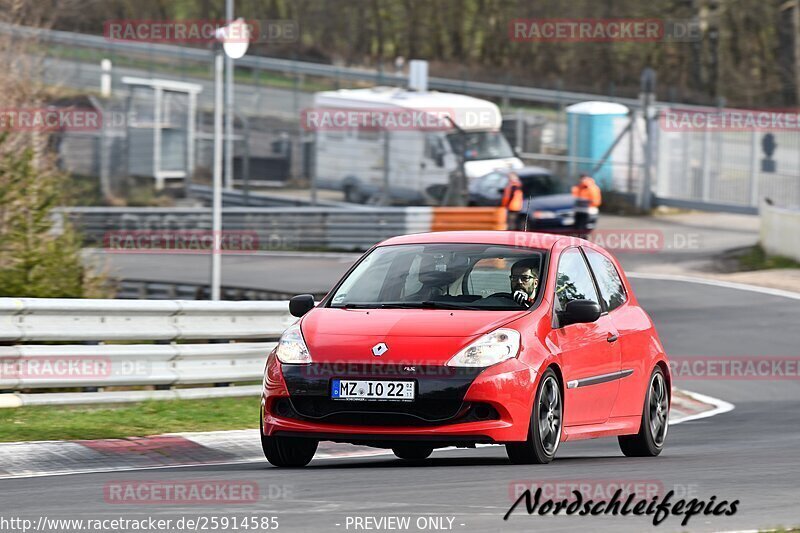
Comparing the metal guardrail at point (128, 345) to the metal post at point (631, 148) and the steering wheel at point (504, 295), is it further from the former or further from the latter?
the metal post at point (631, 148)

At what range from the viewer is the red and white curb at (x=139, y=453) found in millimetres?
9133

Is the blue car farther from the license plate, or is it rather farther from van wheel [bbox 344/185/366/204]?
the license plate

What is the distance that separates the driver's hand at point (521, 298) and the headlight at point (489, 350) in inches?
Answer: 20.6

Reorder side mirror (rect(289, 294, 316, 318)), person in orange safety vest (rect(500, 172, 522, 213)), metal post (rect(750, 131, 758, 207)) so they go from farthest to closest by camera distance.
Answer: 1. metal post (rect(750, 131, 758, 207))
2. person in orange safety vest (rect(500, 172, 522, 213))
3. side mirror (rect(289, 294, 316, 318))

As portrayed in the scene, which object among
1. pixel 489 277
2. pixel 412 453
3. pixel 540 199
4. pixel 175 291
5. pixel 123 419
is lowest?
pixel 175 291

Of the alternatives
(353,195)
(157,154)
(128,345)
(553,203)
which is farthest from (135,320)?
(157,154)

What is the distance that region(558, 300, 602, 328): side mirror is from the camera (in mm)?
9148

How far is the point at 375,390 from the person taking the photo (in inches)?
333

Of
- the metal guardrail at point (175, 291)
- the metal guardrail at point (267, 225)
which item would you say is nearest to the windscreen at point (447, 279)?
the metal guardrail at point (175, 291)

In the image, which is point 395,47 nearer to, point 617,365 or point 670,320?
point 670,320

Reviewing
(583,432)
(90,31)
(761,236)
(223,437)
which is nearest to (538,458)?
(583,432)

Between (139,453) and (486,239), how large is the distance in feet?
8.56

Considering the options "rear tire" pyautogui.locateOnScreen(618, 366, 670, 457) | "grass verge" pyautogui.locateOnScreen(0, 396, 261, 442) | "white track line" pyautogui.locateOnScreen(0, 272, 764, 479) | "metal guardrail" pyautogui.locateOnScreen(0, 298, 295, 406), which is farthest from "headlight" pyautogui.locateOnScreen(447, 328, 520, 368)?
"metal guardrail" pyautogui.locateOnScreen(0, 298, 295, 406)

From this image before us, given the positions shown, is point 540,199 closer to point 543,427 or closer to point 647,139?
point 647,139
